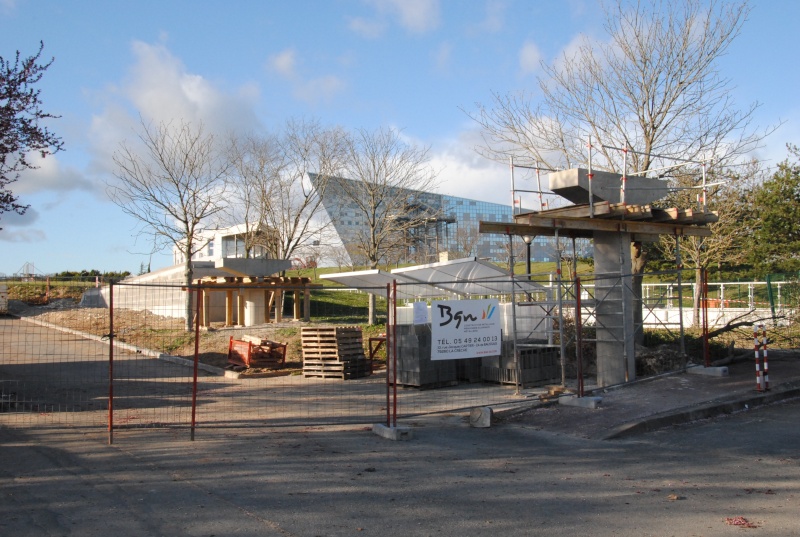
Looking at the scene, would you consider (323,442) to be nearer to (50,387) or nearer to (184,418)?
(184,418)

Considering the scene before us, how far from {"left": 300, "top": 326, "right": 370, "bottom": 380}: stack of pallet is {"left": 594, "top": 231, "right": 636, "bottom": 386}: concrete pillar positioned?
6.20 meters

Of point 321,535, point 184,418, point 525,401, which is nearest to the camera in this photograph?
point 321,535

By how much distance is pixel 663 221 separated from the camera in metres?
14.1

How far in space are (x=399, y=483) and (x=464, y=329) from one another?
4121 mm

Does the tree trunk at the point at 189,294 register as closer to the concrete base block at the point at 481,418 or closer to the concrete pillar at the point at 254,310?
the concrete pillar at the point at 254,310

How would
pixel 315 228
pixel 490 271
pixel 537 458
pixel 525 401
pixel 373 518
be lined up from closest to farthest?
pixel 373 518
pixel 537 458
pixel 525 401
pixel 490 271
pixel 315 228

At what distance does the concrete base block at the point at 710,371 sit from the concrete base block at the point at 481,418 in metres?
6.32

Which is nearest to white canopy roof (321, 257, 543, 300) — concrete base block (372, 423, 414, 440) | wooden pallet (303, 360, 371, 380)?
wooden pallet (303, 360, 371, 380)

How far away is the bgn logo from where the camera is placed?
10391mm

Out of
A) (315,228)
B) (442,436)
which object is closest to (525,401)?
(442,436)

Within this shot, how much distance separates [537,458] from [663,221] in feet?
26.5

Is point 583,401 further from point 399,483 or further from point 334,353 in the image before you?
point 334,353

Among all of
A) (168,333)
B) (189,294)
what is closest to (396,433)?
(168,333)

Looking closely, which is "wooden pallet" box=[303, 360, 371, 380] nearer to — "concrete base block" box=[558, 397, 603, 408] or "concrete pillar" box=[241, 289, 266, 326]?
"concrete base block" box=[558, 397, 603, 408]
